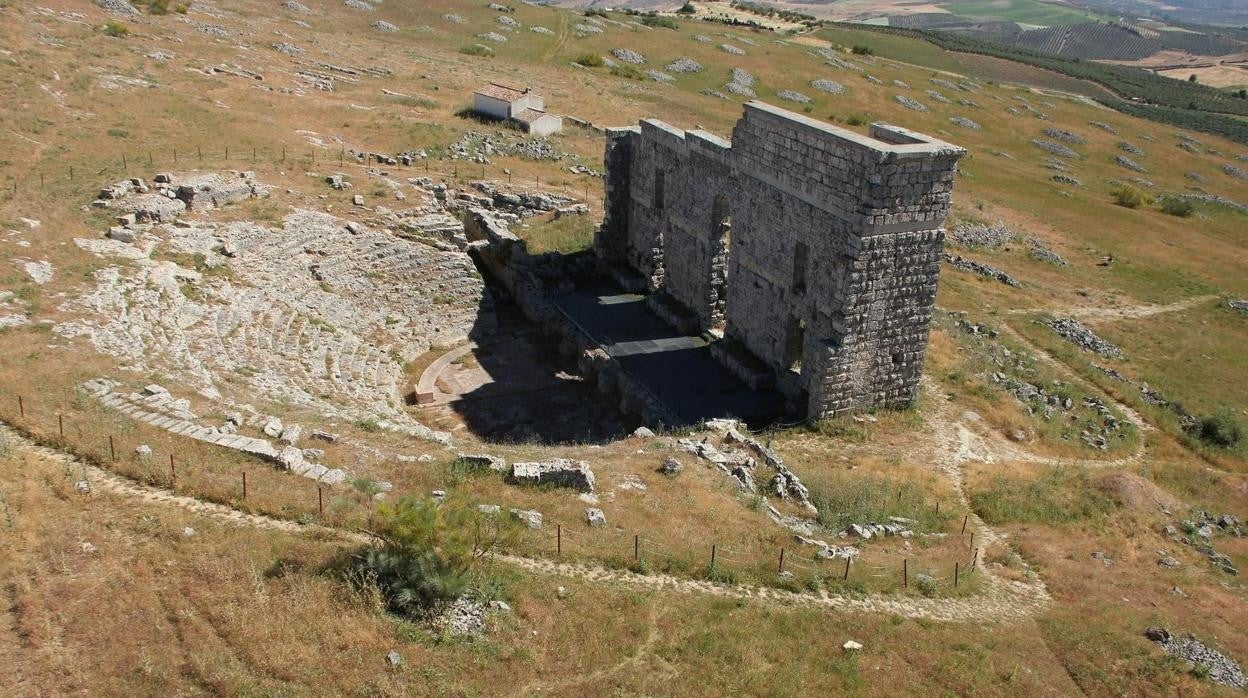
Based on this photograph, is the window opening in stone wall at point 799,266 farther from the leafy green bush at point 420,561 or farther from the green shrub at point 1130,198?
the green shrub at point 1130,198

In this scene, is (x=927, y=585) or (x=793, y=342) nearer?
(x=927, y=585)

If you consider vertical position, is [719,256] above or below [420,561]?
above

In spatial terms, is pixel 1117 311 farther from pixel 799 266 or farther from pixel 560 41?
pixel 560 41

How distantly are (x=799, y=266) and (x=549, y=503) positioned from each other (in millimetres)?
12583

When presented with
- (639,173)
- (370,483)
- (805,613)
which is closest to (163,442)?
(370,483)

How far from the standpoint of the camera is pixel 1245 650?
1841cm

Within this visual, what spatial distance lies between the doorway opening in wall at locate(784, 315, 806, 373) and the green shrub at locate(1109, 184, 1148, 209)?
50.3 metres

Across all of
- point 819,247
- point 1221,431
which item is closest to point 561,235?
point 819,247

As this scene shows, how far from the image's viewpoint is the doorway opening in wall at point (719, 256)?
108 ft

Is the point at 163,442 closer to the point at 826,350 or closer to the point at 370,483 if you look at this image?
the point at 370,483

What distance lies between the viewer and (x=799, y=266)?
2844cm

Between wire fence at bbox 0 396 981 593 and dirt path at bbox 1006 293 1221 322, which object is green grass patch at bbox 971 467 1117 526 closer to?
wire fence at bbox 0 396 981 593

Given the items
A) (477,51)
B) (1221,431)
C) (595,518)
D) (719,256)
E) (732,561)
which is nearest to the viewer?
(732,561)

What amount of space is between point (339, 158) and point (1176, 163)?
254ft
